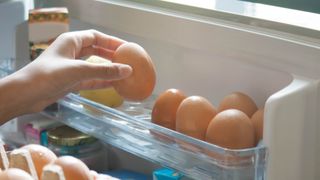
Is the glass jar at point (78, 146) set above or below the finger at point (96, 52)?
below

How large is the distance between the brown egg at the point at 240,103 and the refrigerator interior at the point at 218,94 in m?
0.04

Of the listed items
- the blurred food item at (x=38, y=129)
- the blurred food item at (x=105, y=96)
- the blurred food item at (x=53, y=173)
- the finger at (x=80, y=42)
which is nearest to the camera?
the blurred food item at (x=53, y=173)

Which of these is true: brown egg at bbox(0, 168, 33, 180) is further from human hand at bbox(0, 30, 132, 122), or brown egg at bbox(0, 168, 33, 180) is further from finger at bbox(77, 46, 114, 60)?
finger at bbox(77, 46, 114, 60)

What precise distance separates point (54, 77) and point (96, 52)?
156 millimetres

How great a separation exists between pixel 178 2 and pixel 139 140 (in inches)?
12.0

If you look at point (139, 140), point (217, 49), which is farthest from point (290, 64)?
point (139, 140)

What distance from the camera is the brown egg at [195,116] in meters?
0.96

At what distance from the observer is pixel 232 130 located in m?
0.91

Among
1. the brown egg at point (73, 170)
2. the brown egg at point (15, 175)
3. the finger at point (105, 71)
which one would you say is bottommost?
the brown egg at point (73, 170)

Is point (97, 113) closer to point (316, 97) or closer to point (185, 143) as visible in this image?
point (185, 143)

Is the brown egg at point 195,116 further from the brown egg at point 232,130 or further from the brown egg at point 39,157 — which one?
the brown egg at point 39,157

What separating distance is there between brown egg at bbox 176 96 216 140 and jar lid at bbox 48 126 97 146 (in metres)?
0.45

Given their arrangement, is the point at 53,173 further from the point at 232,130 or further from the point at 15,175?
the point at 232,130

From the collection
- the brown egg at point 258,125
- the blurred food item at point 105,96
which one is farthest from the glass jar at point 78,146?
the brown egg at point 258,125
